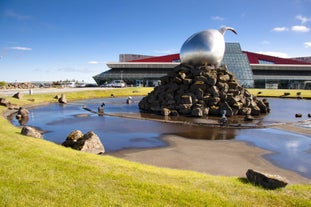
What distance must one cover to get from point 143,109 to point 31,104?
60.1ft

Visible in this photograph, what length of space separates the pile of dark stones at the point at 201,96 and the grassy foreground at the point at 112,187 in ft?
66.4

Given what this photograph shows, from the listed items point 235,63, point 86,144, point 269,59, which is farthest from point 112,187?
point 269,59

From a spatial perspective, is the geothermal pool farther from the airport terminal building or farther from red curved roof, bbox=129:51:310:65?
red curved roof, bbox=129:51:310:65

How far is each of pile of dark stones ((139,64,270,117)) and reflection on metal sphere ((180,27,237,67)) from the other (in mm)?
1074

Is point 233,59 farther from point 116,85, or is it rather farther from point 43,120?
point 43,120

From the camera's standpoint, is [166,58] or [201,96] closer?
[201,96]

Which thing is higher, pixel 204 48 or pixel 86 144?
pixel 204 48

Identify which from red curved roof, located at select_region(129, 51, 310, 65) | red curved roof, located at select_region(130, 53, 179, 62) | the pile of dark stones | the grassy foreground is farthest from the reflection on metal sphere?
red curved roof, located at select_region(129, 51, 310, 65)

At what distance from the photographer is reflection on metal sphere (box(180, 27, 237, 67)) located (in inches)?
1353

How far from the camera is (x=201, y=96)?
3120 centimetres

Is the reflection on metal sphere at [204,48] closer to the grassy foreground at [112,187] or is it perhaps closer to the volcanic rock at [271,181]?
the grassy foreground at [112,187]

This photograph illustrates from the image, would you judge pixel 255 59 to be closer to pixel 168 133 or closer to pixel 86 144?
pixel 168 133

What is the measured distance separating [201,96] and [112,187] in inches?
969

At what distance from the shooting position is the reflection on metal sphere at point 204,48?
34375mm
